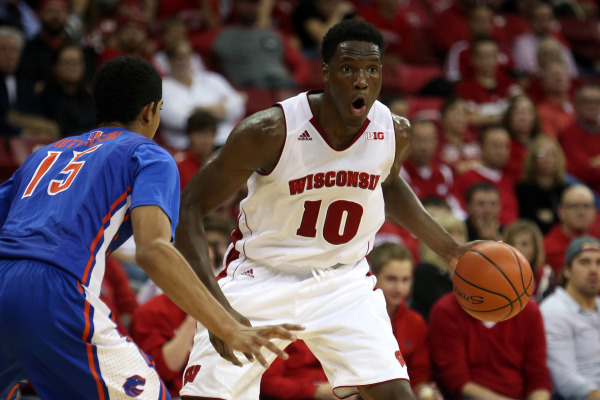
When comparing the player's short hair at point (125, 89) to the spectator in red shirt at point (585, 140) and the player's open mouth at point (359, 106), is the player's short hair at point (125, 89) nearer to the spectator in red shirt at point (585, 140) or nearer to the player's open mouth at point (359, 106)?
the player's open mouth at point (359, 106)

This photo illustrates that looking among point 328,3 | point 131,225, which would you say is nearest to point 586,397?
point 131,225

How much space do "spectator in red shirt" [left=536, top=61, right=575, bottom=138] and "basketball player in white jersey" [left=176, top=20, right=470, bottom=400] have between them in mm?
6794

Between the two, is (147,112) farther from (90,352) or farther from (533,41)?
(533,41)

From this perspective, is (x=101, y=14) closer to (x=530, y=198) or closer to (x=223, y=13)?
(x=223, y=13)

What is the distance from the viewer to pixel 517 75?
11367 mm

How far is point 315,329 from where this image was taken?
3926 mm

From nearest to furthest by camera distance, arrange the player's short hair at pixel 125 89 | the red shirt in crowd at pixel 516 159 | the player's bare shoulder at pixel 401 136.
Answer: the player's short hair at pixel 125 89
the player's bare shoulder at pixel 401 136
the red shirt in crowd at pixel 516 159

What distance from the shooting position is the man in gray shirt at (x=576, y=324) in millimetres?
6109

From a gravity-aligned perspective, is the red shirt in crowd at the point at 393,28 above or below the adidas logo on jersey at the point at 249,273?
below

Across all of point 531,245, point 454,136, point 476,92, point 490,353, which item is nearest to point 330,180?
point 490,353

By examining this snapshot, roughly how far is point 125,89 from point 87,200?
1.85 ft

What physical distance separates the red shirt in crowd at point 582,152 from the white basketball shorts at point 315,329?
6.53m

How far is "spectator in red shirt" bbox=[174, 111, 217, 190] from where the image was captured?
777 cm

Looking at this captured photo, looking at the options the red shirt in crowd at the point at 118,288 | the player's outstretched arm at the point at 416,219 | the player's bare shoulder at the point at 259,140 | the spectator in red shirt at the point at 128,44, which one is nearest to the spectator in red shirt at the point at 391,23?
the spectator in red shirt at the point at 128,44
